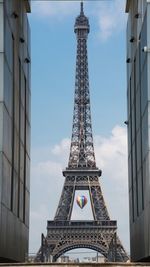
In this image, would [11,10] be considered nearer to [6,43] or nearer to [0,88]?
[6,43]

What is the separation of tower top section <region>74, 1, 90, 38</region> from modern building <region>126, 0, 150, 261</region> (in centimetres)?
12933

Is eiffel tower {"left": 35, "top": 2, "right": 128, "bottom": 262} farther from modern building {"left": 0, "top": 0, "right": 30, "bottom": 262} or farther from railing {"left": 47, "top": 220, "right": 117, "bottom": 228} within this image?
modern building {"left": 0, "top": 0, "right": 30, "bottom": 262}

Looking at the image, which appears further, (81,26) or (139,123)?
(81,26)

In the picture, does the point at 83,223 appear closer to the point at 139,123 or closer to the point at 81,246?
the point at 81,246

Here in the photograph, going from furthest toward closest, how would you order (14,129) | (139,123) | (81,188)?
(81,188)
(139,123)
(14,129)

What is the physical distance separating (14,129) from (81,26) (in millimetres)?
142075

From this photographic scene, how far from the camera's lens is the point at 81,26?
6703 inches

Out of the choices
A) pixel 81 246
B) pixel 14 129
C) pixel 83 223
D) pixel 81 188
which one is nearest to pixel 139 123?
pixel 14 129

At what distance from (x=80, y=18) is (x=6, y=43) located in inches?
5786

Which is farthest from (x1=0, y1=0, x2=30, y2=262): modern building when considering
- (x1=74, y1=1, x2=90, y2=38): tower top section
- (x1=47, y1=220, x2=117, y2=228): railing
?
(x1=74, y1=1, x2=90, y2=38): tower top section

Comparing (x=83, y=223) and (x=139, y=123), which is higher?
(x=83, y=223)

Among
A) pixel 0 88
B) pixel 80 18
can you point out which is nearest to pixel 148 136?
pixel 0 88

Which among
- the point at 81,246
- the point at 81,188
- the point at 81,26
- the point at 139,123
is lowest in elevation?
the point at 139,123

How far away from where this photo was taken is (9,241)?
95.6 ft
